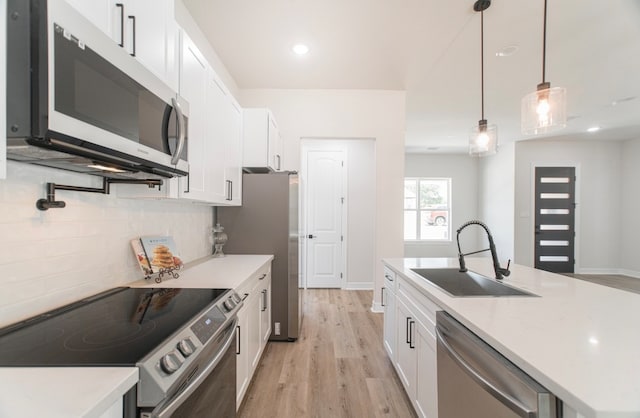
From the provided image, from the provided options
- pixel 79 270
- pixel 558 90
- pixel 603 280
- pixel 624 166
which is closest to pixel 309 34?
pixel 558 90

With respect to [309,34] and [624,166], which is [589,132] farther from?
[309,34]

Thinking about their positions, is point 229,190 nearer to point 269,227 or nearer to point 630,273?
point 269,227

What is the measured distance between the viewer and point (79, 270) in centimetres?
126

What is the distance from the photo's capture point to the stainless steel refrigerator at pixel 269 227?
2730 millimetres

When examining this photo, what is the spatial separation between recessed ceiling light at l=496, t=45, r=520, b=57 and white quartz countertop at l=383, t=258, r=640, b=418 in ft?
7.41

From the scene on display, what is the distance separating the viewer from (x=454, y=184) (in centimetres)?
730

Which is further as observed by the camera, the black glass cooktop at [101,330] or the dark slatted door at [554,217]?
the dark slatted door at [554,217]

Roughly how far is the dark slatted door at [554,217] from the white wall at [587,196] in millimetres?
136

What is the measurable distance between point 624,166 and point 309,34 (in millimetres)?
7638

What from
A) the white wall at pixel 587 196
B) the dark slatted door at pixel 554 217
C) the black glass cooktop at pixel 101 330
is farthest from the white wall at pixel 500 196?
the black glass cooktop at pixel 101 330

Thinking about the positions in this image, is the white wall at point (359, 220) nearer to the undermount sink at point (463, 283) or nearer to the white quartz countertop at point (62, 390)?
the undermount sink at point (463, 283)

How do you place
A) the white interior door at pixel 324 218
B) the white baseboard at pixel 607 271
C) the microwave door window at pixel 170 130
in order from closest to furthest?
1. the microwave door window at pixel 170 130
2. the white interior door at pixel 324 218
3. the white baseboard at pixel 607 271

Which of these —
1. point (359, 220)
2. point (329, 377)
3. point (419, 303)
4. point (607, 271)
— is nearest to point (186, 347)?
point (419, 303)

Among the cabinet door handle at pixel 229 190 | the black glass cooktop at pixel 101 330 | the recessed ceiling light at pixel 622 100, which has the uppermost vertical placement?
the recessed ceiling light at pixel 622 100
